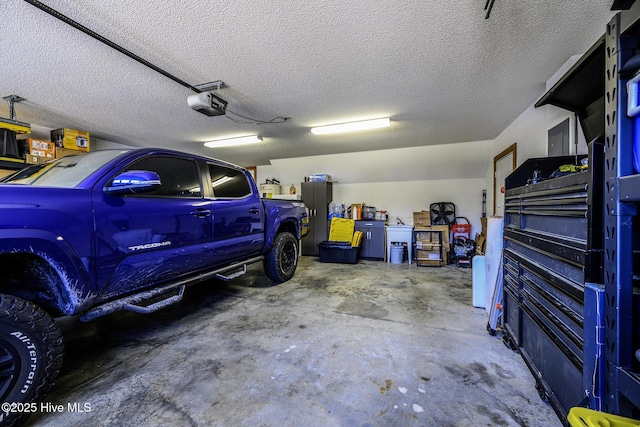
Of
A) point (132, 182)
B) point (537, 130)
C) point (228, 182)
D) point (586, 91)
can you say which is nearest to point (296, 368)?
point (132, 182)

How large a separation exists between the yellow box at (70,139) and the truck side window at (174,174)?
3.58 metres

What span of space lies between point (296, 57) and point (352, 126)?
2075mm

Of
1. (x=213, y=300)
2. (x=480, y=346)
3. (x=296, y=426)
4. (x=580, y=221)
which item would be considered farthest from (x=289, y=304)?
(x=580, y=221)

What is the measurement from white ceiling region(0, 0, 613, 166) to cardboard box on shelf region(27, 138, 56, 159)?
0.37 metres

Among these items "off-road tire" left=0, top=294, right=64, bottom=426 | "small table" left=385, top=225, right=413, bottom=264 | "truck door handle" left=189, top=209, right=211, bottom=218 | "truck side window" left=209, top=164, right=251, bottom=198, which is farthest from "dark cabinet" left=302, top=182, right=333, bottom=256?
"off-road tire" left=0, top=294, right=64, bottom=426

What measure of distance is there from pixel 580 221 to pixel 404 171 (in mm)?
5733

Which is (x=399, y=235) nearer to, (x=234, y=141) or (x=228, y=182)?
(x=228, y=182)

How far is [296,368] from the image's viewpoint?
182 cm

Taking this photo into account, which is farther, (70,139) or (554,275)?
(70,139)

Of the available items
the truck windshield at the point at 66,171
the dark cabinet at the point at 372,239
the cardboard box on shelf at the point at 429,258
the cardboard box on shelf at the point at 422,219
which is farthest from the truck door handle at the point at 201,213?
the cardboard box on shelf at the point at 422,219

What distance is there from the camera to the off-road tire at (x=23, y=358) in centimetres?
126

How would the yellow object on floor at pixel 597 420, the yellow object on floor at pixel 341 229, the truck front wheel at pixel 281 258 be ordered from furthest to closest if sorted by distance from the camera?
the yellow object on floor at pixel 341 229
the truck front wheel at pixel 281 258
the yellow object on floor at pixel 597 420

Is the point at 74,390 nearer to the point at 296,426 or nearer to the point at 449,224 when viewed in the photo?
the point at 296,426

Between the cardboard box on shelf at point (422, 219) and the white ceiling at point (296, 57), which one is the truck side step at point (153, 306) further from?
the cardboard box on shelf at point (422, 219)
